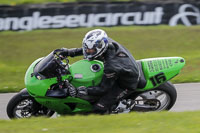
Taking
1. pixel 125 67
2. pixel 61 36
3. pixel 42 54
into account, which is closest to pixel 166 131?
pixel 125 67

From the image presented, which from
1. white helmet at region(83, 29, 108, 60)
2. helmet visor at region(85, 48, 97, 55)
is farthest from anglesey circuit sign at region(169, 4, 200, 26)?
helmet visor at region(85, 48, 97, 55)

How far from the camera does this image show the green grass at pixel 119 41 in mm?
12695

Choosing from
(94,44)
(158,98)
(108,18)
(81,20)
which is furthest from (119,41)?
(94,44)

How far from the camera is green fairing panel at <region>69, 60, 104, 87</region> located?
626cm

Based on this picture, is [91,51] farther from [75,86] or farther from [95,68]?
[75,86]

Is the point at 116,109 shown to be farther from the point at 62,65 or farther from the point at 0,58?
the point at 0,58

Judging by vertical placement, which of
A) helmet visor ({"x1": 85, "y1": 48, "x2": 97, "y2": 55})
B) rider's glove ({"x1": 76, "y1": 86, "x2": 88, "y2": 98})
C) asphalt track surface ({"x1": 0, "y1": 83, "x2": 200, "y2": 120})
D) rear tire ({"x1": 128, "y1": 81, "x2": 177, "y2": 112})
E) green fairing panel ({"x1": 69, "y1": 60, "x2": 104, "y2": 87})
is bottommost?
asphalt track surface ({"x1": 0, "y1": 83, "x2": 200, "y2": 120})

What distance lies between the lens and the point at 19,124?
18.4 ft

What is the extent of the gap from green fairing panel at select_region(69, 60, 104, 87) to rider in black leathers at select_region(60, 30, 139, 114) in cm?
12

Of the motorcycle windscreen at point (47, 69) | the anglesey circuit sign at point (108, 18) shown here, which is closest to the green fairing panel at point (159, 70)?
the motorcycle windscreen at point (47, 69)

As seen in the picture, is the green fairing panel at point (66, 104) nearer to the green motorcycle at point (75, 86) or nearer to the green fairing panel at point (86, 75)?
the green motorcycle at point (75, 86)

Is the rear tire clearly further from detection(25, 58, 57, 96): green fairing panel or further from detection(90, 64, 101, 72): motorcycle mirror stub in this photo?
detection(25, 58, 57, 96): green fairing panel

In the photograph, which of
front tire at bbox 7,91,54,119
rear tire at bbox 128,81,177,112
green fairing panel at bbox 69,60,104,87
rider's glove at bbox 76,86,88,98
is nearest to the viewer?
rider's glove at bbox 76,86,88,98

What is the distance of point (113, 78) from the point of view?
19.9 feet
